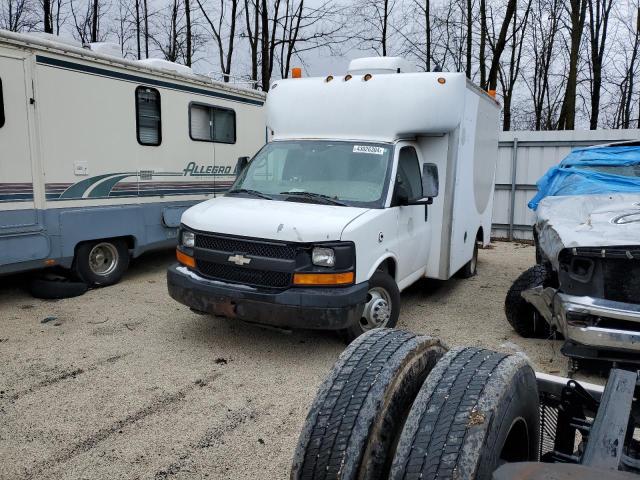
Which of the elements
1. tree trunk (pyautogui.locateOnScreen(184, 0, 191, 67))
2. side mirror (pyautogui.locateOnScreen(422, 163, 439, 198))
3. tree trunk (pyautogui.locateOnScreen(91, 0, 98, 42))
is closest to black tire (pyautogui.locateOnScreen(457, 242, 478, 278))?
side mirror (pyautogui.locateOnScreen(422, 163, 439, 198))

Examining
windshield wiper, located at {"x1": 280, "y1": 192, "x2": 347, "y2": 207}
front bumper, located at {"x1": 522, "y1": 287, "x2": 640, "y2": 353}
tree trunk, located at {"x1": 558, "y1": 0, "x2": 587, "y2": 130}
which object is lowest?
front bumper, located at {"x1": 522, "y1": 287, "x2": 640, "y2": 353}

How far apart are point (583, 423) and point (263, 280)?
3.17 m

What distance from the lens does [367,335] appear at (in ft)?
8.37

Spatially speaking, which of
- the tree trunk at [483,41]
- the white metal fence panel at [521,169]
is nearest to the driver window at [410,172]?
the white metal fence panel at [521,169]

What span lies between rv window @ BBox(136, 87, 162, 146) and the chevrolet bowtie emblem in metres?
3.68

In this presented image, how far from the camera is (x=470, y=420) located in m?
1.74

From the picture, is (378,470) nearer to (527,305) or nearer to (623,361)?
(623,361)

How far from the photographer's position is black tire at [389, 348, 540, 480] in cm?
167

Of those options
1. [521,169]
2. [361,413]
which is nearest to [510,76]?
[521,169]

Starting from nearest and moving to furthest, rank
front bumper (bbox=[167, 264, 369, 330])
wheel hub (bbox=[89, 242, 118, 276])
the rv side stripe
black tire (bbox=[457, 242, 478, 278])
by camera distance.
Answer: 1. front bumper (bbox=[167, 264, 369, 330])
2. the rv side stripe
3. wheel hub (bbox=[89, 242, 118, 276])
4. black tire (bbox=[457, 242, 478, 278])

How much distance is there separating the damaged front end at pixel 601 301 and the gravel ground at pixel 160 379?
2.74 feet

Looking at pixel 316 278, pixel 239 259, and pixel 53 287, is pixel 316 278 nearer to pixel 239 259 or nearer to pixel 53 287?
pixel 239 259

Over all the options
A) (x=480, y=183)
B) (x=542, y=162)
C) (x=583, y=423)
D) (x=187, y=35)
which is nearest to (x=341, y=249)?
(x=583, y=423)

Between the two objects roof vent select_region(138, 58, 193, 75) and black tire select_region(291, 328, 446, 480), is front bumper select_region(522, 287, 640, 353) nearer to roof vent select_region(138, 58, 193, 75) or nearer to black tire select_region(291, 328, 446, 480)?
black tire select_region(291, 328, 446, 480)
